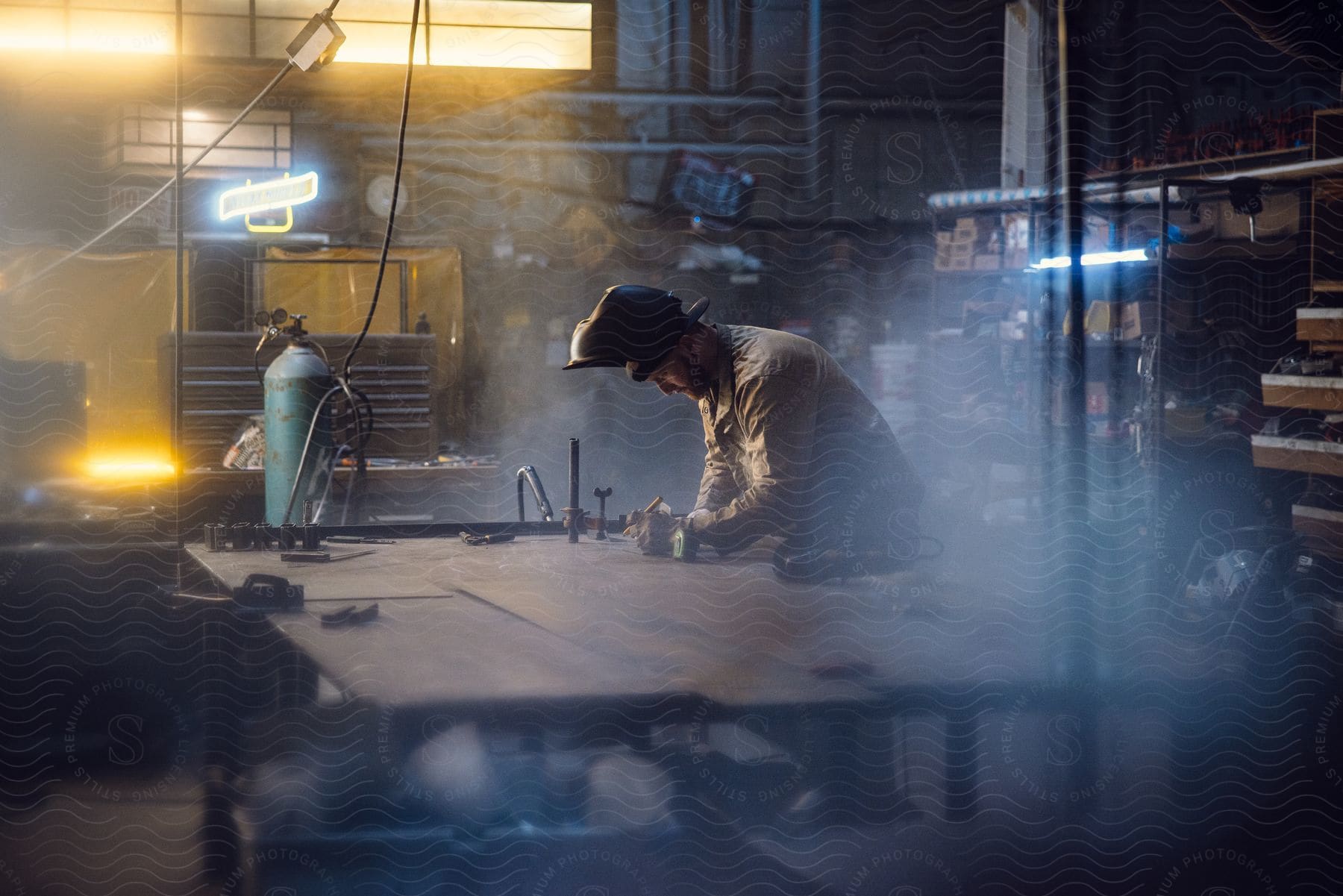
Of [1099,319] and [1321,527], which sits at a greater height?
[1099,319]

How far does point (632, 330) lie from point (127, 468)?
662 centimetres

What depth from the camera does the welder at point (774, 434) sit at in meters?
2.66

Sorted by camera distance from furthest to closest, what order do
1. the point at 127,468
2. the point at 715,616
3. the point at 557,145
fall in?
the point at 557,145, the point at 127,468, the point at 715,616

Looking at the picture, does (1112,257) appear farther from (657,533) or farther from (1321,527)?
(657,533)

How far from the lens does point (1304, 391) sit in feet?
14.6

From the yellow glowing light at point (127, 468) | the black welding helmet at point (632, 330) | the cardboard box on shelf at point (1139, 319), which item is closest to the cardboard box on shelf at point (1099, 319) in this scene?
the cardboard box on shelf at point (1139, 319)

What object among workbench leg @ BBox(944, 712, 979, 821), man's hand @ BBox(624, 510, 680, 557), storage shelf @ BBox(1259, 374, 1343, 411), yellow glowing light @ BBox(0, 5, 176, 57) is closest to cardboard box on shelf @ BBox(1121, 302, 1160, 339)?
storage shelf @ BBox(1259, 374, 1343, 411)

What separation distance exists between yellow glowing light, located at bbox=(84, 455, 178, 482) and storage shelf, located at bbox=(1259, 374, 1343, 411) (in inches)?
220

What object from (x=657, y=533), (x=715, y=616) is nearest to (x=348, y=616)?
(x=715, y=616)

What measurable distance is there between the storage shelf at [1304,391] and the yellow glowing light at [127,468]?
18.3ft

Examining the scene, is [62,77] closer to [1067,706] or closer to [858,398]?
[858,398]

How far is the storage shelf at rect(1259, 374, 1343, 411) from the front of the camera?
4297 mm

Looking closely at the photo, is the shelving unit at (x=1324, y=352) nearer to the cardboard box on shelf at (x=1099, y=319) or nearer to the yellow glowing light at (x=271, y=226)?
the cardboard box on shelf at (x=1099, y=319)

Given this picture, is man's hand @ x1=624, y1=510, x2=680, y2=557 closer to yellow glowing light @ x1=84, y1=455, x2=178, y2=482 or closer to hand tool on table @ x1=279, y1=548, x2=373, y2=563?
hand tool on table @ x1=279, y1=548, x2=373, y2=563
